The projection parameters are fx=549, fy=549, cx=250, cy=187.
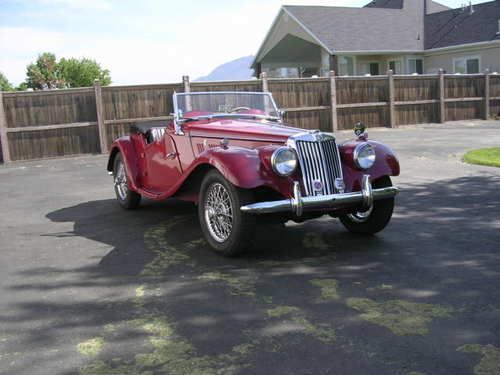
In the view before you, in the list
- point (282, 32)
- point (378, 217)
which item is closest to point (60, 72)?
point (282, 32)

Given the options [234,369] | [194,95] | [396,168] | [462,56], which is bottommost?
[234,369]

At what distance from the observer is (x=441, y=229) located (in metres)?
5.83

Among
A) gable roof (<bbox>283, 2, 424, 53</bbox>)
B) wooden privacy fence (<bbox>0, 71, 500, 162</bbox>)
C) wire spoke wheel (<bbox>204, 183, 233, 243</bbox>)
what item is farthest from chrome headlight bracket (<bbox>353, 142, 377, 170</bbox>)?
gable roof (<bbox>283, 2, 424, 53</bbox>)

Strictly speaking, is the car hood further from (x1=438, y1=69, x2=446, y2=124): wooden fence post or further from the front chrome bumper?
(x1=438, y1=69, x2=446, y2=124): wooden fence post

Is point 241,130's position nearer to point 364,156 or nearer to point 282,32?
point 364,156

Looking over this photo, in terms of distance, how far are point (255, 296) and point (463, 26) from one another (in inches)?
1142

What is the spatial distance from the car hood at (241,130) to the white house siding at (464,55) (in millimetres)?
24167

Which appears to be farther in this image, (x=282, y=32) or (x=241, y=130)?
(x=282, y=32)

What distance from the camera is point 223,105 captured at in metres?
6.85

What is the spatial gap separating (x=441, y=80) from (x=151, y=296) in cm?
1958

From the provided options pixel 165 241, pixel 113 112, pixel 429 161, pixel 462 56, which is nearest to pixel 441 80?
pixel 462 56

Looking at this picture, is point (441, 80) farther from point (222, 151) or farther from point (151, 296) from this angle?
point (151, 296)

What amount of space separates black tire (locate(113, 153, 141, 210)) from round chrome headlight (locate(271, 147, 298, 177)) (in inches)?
128

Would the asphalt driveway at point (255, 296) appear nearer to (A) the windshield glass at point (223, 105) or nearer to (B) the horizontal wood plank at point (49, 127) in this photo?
(A) the windshield glass at point (223, 105)
